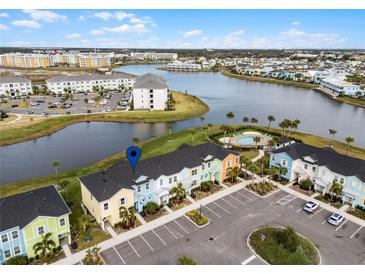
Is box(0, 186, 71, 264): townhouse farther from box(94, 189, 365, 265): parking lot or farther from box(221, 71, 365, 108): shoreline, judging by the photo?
box(221, 71, 365, 108): shoreline

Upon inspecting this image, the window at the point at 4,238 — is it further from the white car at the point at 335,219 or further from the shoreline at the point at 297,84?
the shoreline at the point at 297,84

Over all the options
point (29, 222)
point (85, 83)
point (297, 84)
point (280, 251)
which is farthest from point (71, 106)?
point (297, 84)

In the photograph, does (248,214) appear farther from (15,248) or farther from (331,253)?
(15,248)

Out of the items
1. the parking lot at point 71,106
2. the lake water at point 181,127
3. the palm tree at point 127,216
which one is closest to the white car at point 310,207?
the palm tree at point 127,216

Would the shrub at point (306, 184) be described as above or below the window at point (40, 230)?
below

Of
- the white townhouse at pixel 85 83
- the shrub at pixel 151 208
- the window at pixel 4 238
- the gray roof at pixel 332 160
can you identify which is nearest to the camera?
the window at pixel 4 238

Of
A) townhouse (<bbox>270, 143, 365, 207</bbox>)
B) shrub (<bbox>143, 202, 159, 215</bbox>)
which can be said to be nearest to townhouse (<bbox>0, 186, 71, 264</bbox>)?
shrub (<bbox>143, 202, 159, 215</bbox>)

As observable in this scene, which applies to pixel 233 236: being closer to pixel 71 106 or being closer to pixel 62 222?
pixel 62 222
